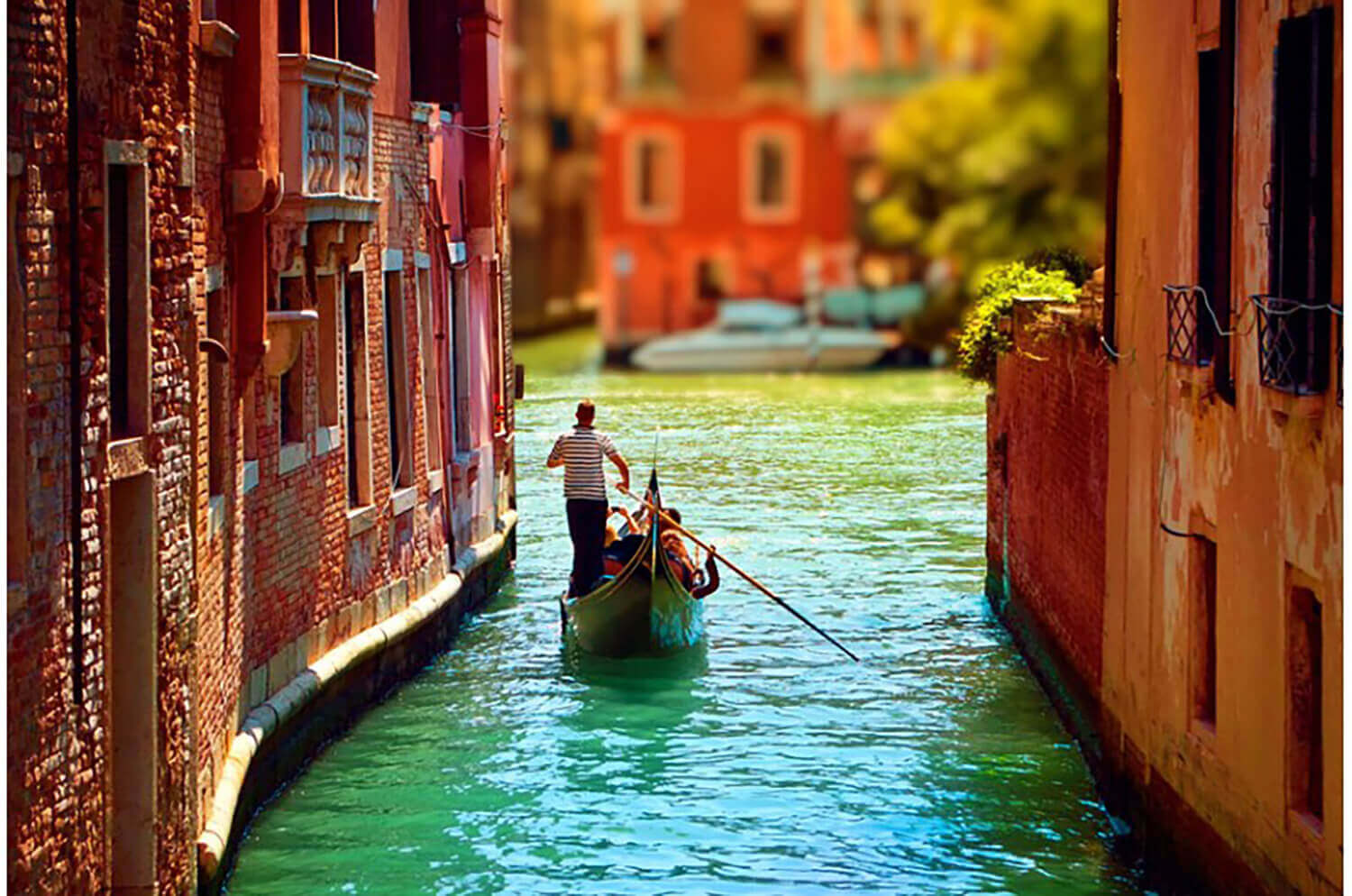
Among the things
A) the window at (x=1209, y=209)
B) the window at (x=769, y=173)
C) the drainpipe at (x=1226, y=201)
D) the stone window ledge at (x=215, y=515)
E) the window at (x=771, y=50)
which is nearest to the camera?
the drainpipe at (x=1226, y=201)

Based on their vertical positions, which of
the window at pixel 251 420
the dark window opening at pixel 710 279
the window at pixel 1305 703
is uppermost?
the dark window opening at pixel 710 279

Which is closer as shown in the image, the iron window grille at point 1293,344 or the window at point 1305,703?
the iron window grille at point 1293,344

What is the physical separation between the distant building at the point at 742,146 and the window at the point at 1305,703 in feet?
35.1

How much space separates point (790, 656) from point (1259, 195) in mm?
7990

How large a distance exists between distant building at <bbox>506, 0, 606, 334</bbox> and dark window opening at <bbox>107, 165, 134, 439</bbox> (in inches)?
1657

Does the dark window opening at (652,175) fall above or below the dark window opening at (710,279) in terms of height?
above

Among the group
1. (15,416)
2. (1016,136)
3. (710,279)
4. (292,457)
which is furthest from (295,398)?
(710,279)

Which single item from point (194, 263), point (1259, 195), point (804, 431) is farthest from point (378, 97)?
point (804, 431)

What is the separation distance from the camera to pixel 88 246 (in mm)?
8477

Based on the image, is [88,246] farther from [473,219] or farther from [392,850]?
[473,219]

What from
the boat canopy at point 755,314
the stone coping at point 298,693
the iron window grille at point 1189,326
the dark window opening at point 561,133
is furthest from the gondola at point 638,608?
the dark window opening at point 561,133

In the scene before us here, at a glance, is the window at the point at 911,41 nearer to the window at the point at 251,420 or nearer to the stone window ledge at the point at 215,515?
the window at the point at 251,420

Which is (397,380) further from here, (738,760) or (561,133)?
(561,133)

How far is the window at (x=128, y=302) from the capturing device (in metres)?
9.19
